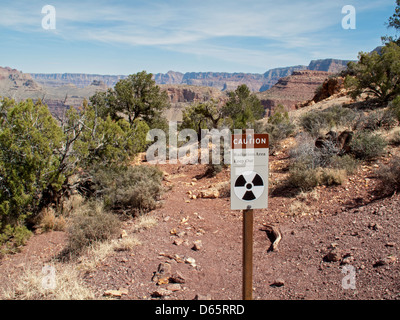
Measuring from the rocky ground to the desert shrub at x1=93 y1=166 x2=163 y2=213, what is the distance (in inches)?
18.9

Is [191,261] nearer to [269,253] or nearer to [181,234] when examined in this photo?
[181,234]

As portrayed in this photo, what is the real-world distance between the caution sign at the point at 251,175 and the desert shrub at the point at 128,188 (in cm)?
561

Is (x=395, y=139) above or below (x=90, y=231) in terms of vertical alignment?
above

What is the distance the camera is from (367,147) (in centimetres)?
893

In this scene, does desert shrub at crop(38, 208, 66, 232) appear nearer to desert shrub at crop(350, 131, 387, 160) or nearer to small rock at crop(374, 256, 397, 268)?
small rock at crop(374, 256, 397, 268)

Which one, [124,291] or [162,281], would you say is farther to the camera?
[162,281]

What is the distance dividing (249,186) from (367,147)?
7.43 meters

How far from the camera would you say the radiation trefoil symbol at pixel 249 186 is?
3.01 m

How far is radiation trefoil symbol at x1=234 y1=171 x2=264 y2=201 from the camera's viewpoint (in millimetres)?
3014

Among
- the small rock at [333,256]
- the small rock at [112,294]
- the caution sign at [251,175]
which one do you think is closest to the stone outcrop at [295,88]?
the small rock at [333,256]

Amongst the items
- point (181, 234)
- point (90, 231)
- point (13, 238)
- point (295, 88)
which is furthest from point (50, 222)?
point (295, 88)

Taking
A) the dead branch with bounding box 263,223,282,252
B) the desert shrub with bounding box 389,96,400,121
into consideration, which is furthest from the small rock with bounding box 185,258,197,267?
the desert shrub with bounding box 389,96,400,121
